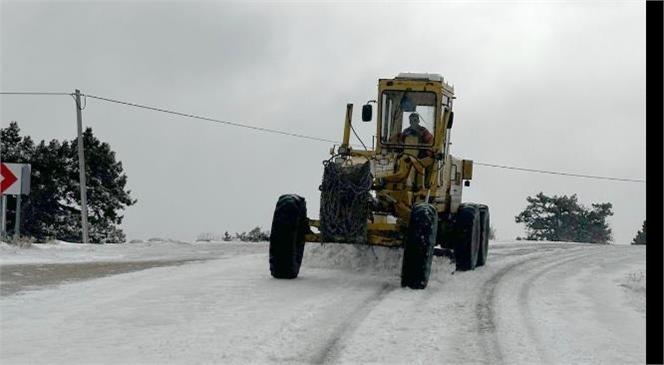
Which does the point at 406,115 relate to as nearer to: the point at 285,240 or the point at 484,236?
the point at 285,240

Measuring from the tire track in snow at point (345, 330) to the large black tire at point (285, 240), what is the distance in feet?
5.09

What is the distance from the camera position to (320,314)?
8.95 m

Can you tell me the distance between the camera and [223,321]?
843cm

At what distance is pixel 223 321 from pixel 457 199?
789 cm

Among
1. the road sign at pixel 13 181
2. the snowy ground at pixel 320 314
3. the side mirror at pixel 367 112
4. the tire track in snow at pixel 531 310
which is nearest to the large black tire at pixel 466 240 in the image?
the snowy ground at pixel 320 314

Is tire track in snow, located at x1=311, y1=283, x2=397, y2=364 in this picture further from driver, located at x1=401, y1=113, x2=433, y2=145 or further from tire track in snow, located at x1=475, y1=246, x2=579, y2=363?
driver, located at x1=401, y1=113, x2=433, y2=145

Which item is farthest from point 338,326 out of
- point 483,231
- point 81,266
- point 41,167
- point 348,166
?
point 41,167

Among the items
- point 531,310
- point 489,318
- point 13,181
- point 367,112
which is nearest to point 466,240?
point 367,112

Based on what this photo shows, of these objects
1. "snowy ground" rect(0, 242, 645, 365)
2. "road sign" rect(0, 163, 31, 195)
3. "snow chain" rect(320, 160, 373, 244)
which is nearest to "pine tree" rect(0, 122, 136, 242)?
"road sign" rect(0, 163, 31, 195)

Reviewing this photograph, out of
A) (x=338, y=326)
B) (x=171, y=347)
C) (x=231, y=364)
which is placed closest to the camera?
(x=231, y=364)

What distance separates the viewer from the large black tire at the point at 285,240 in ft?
39.4

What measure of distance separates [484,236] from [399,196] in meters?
3.98

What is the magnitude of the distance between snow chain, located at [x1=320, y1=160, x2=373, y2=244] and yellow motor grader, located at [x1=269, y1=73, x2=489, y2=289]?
0.01m

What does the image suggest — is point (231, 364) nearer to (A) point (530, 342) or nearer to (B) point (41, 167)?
(A) point (530, 342)
